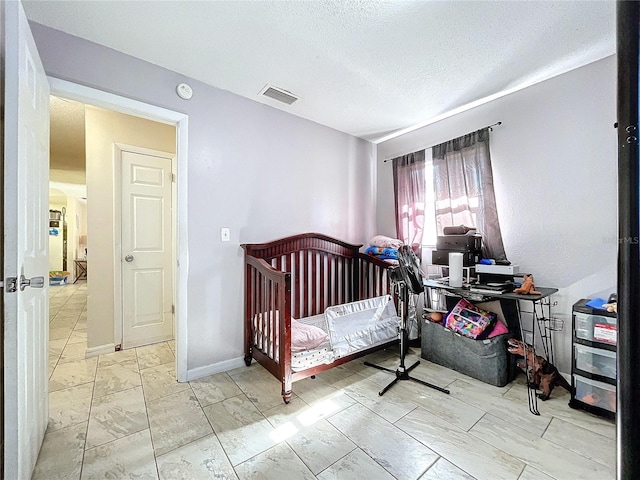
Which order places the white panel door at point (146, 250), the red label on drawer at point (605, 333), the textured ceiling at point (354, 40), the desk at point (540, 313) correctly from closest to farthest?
the textured ceiling at point (354, 40) < the red label on drawer at point (605, 333) < the desk at point (540, 313) < the white panel door at point (146, 250)

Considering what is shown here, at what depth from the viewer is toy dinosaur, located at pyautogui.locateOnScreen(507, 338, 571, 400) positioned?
6.15 feet

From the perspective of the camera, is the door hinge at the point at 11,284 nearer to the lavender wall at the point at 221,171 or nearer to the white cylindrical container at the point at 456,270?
the lavender wall at the point at 221,171

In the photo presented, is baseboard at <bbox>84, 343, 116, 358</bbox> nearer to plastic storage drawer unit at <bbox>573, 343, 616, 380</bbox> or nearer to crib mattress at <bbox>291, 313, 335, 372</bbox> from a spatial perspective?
crib mattress at <bbox>291, 313, 335, 372</bbox>

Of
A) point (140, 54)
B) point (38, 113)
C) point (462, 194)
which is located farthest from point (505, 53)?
point (38, 113)

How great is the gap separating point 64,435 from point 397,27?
3057 millimetres

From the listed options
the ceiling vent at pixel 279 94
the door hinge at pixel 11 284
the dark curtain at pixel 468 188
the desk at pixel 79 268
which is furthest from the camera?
the desk at pixel 79 268

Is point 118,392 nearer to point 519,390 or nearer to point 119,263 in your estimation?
point 119,263

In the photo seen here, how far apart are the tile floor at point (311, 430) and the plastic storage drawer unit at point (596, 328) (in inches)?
19.1

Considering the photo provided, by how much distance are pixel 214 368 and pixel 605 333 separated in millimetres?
2727

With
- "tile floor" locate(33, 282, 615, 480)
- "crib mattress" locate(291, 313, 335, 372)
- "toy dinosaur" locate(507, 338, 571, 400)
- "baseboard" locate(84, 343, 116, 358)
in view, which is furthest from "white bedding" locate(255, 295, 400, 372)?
"baseboard" locate(84, 343, 116, 358)

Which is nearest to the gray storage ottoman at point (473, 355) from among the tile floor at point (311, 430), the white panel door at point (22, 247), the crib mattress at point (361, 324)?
the tile floor at point (311, 430)

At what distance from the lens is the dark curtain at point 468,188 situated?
94.9 inches

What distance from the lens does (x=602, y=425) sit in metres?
1.57

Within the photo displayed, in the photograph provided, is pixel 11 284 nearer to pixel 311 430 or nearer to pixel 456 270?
pixel 311 430
